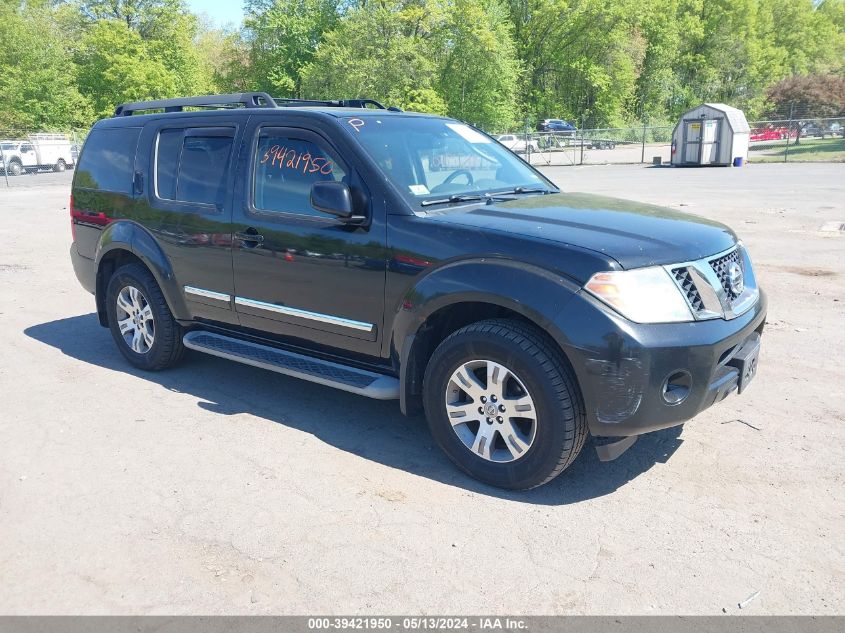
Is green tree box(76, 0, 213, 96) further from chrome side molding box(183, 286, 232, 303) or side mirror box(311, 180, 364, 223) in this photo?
side mirror box(311, 180, 364, 223)

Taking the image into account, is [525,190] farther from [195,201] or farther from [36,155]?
[36,155]

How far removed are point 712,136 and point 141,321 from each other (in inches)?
1175

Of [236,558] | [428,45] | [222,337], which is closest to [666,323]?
[236,558]

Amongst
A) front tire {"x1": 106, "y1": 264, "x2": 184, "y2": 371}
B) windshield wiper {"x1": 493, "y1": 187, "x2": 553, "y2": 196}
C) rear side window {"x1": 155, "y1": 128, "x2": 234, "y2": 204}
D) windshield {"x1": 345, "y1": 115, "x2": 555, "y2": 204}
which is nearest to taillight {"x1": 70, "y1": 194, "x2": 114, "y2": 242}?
front tire {"x1": 106, "y1": 264, "x2": 184, "y2": 371}

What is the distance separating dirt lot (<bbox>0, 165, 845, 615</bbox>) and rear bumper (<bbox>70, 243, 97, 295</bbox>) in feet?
2.37

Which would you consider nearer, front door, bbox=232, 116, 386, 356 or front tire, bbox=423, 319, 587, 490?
front tire, bbox=423, 319, 587, 490

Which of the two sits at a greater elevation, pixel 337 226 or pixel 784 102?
pixel 784 102

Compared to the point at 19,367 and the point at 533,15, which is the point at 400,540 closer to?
the point at 19,367

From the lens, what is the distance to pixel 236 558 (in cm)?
312

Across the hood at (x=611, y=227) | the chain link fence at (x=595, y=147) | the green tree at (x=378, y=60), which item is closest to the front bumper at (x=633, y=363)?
the hood at (x=611, y=227)

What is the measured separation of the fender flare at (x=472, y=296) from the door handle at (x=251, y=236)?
1.15 metres

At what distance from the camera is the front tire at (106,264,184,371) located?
537 cm

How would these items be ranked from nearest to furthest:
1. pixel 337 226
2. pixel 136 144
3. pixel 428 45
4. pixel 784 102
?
pixel 337 226 → pixel 136 144 → pixel 428 45 → pixel 784 102

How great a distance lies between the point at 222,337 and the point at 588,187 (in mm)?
18942
